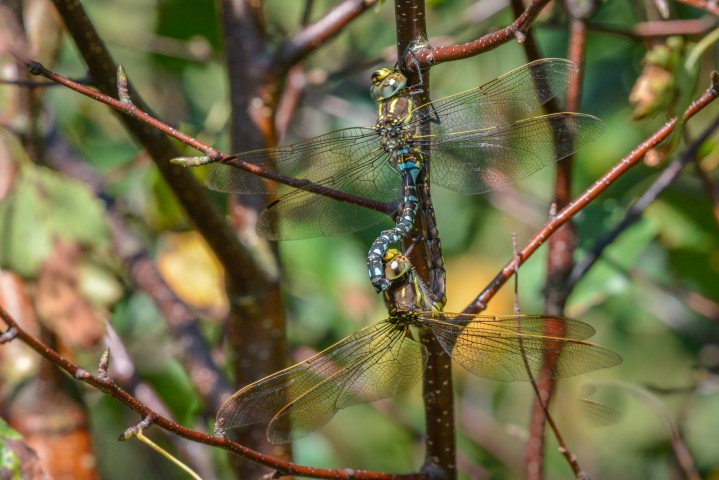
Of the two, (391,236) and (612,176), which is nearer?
(612,176)

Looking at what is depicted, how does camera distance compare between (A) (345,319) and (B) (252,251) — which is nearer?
(B) (252,251)

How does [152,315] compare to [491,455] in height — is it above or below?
above

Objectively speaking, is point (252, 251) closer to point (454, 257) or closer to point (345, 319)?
point (345, 319)

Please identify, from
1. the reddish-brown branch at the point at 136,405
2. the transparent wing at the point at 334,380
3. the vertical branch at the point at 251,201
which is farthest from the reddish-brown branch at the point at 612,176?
the vertical branch at the point at 251,201

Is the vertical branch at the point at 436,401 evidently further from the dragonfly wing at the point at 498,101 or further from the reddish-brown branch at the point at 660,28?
the reddish-brown branch at the point at 660,28

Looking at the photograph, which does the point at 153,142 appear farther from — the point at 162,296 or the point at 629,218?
the point at 629,218

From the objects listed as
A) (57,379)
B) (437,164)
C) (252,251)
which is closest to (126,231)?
(57,379)

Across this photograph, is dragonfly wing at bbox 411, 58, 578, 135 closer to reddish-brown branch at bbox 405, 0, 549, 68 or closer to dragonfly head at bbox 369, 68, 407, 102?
dragonfly head at bbox 369, 68, 407, 102

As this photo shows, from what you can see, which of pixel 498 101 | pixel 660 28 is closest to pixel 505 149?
pixel 498 101
